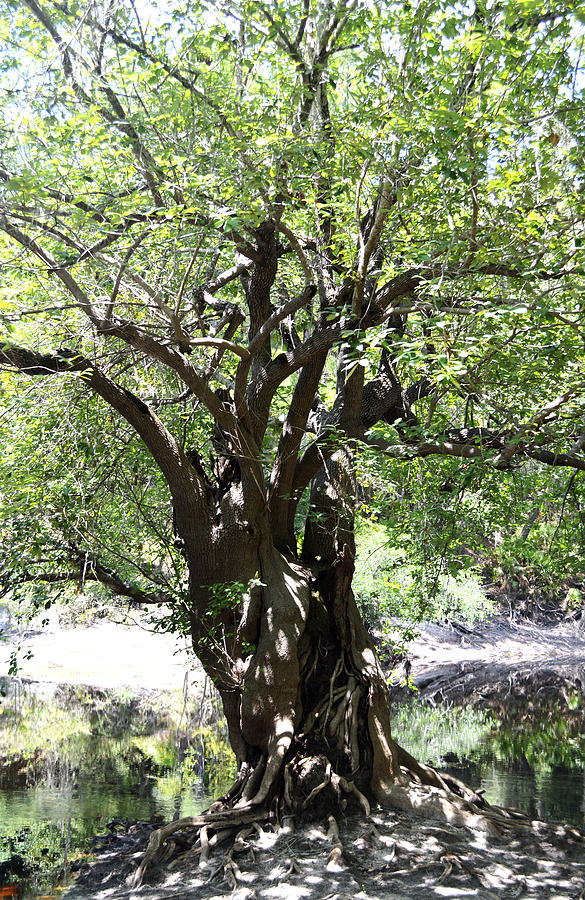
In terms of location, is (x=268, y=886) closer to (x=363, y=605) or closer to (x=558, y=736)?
(x=558, y=736)

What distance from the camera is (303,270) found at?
8.26 metres

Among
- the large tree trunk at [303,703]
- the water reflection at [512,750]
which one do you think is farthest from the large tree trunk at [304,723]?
the water reflection at [512,750]

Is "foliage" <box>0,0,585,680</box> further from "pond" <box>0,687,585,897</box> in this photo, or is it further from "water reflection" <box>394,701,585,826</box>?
"water reflection" <box>394,701,585,826</box>

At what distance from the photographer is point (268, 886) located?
6.19 meters

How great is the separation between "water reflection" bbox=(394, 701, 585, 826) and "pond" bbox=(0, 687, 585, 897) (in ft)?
0.07

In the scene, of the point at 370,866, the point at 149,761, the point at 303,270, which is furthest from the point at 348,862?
the point at 149,761

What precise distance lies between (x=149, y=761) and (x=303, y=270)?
373 inches

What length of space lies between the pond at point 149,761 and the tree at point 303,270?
2699 millimetres

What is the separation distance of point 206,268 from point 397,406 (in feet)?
9.75

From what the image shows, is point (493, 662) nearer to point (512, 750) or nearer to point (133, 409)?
point (512, 750)

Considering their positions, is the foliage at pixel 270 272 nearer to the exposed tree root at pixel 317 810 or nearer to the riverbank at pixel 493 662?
the exposed tree root at pixel 317 810

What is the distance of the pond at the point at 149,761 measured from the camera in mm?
9500

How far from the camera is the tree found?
6504mm

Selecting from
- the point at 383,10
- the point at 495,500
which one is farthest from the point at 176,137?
the point at 495,500
